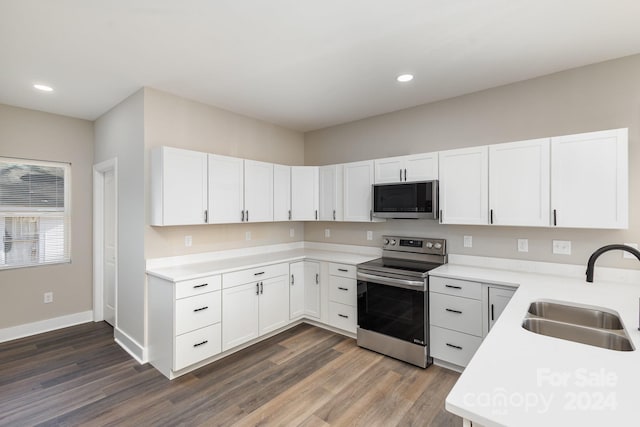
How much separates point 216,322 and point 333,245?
6.57 ft

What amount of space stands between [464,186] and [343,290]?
174 cm

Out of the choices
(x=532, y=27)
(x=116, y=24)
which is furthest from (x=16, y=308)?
(x=532, y=27)

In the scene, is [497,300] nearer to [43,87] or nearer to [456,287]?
[456,287]

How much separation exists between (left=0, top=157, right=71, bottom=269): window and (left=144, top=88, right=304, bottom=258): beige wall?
1854mm

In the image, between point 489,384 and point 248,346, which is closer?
point 489,384

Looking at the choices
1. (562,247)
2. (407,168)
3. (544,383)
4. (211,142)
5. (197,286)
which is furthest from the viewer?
(211,142)

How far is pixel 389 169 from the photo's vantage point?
3.45m

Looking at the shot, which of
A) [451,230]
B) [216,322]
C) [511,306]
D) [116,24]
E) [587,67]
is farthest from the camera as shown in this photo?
[451,230]

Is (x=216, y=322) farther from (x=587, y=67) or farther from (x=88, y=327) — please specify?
(x=587, y=67)

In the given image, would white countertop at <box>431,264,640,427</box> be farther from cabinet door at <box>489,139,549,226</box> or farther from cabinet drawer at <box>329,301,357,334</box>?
cabinet drawer at <box>329,301,357,334</box>

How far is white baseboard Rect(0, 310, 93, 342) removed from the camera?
350 cm

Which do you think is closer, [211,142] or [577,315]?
[577,315]

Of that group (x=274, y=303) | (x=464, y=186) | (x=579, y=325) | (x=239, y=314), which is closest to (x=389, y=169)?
(x=464, y=186)

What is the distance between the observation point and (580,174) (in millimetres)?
2359
